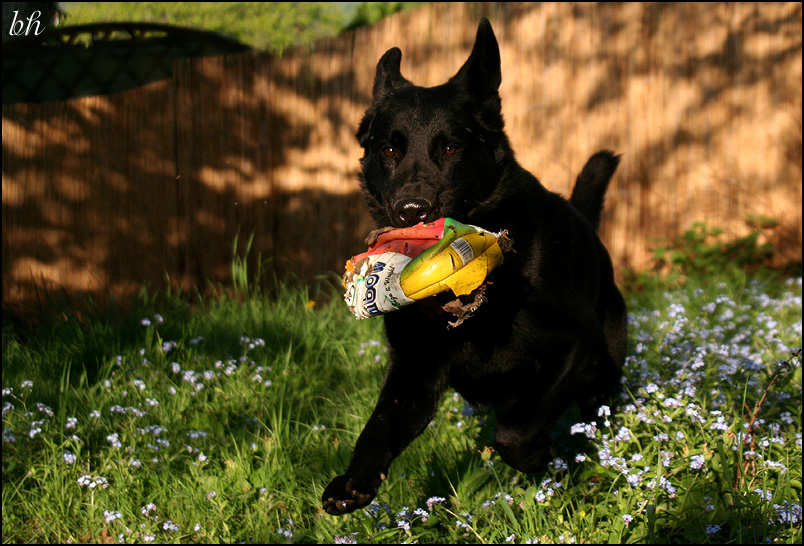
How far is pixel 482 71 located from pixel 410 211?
0.89 m

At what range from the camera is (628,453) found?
2510 mm

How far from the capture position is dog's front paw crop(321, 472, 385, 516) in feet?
6.84

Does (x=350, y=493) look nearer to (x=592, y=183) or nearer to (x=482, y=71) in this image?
(x=482, y=71)

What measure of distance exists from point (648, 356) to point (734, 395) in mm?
948

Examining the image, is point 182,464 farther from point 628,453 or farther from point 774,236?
point 774,236

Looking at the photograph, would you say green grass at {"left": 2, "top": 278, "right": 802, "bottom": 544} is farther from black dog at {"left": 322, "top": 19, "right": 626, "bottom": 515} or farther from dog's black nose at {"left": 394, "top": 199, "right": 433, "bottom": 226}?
dog's black nose at {"left": 394, "top": 199, "right": 433, "bottom": 226}

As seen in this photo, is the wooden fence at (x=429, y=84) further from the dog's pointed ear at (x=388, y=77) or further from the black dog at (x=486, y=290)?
the black dog at (x=486, y=290)

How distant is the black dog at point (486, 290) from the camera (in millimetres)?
2500

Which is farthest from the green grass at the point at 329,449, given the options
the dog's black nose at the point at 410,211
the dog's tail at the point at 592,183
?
the dog's black nose at the point at 410,211

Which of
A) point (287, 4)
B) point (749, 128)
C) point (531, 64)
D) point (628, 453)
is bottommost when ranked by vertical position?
point (628, 453)

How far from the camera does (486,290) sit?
2.60 m

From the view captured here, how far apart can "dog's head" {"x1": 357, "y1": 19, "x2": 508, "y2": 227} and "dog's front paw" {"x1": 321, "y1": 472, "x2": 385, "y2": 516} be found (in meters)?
0.86

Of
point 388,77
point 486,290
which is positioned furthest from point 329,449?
point 388,77

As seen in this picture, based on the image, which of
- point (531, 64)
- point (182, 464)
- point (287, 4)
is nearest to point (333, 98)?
point (531, 64)
